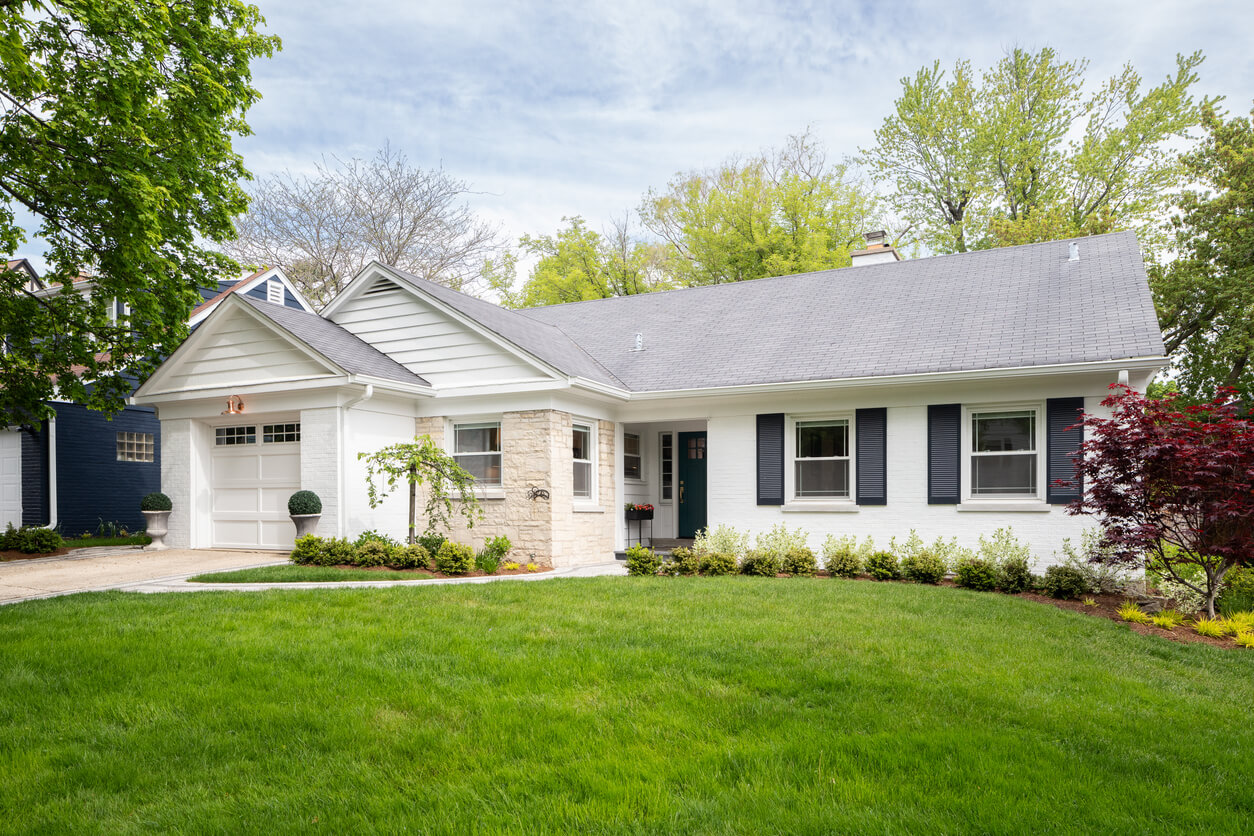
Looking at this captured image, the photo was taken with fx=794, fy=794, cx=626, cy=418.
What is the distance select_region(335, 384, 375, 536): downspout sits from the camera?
12422mm

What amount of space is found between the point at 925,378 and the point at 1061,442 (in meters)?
2.02

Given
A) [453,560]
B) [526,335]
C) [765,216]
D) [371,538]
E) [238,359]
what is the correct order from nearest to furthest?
[453,560] → [371,538] → [238,359] → [526,335] → [765,216]

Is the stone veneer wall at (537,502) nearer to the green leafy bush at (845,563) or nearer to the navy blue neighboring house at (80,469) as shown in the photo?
Answer: the green leafy bush at (845,563)

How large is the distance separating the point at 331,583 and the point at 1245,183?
74.2 ft

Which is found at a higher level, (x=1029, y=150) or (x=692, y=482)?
(x=1029, y=150)

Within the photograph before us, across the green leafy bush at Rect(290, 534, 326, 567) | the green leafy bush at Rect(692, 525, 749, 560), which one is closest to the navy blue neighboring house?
the green leafy bush at Rect(290, 534, 326, 567)

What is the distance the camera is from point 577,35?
14.9 metres

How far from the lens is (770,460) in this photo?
13.0 meters

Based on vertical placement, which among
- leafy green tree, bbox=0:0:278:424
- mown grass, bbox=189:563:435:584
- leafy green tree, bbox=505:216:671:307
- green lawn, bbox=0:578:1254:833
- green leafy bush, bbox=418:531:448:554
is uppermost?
leafy green tree, bbox=505:216:671:307

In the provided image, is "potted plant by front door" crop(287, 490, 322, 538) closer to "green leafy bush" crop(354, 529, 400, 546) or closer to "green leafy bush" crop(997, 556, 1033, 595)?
"green leafy bush" crop(354, 529, 400, 546)

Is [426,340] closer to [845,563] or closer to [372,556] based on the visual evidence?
[372,556]

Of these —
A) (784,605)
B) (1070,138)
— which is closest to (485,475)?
(784,605)

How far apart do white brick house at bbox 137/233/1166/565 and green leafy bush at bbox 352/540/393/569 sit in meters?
1.24

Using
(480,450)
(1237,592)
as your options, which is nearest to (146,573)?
(480,450)
